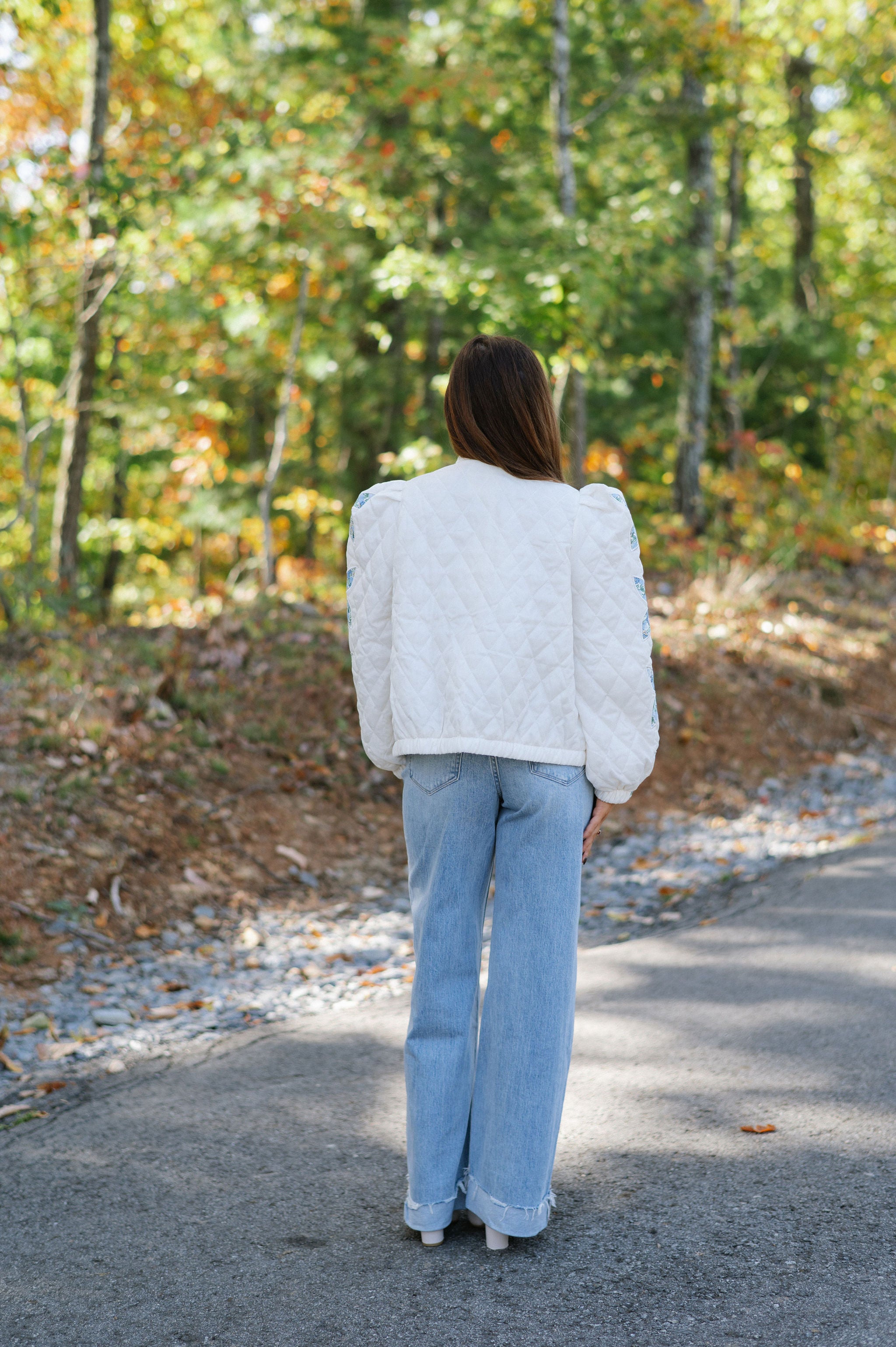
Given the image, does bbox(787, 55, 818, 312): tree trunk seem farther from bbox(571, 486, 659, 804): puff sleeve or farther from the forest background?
bbox(571, 486, 659, 804): puff sleeve

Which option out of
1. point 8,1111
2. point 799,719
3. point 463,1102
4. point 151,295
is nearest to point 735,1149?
point 463,1102

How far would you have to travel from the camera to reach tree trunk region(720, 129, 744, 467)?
1395cm

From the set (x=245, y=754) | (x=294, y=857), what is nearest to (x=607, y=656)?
(x=294, y=857)

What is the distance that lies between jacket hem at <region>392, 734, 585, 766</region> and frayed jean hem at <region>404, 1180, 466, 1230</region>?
1.09 meters

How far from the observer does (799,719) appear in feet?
28.6

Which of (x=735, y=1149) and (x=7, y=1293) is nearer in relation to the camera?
(x=7, y=1293)

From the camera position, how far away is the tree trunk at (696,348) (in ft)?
40.1

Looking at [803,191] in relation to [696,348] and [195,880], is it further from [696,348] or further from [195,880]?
[195,880]

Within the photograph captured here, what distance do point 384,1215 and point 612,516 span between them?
1878 millimetres

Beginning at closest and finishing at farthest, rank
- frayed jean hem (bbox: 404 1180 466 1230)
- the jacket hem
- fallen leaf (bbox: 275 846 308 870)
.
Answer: the jacket hem → frayed jean hem (bbox: 404 1180 466 1230) → fallen leaf (bbox: 275 846 308 870)

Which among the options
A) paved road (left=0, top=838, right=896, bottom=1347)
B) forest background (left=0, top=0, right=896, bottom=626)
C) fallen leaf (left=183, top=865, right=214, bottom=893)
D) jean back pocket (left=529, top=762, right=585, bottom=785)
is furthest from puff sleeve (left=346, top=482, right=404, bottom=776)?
forest background (left=0, top=0, right=896, bottom=626)

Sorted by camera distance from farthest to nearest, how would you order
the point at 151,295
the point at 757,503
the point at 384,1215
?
the point at 757,503 < the point at 151,295 < the point at 384,1215

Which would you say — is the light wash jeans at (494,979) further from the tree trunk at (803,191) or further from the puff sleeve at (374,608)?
the tree trunk at (803,191)

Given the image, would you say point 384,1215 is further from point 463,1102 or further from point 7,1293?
point 7,1293
